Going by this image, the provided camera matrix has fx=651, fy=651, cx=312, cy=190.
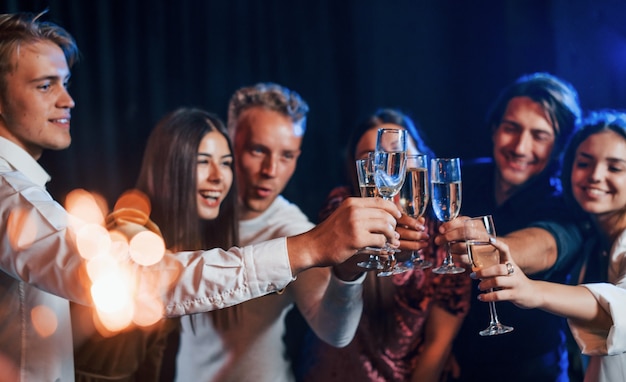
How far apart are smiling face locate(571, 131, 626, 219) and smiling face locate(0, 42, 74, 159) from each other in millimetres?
1897

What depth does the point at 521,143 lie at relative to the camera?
99.0 inches

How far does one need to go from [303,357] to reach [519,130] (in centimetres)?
126

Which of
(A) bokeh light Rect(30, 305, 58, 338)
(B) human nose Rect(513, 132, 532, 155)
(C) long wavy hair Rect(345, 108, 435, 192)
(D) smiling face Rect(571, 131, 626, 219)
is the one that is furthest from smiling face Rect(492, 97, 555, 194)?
(A) bokeh light Rect(30, 305, 58, 338)

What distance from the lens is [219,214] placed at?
270 cm

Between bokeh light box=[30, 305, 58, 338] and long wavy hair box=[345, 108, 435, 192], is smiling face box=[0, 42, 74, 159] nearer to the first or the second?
bokeh light box=[30, 305, 58, 338]

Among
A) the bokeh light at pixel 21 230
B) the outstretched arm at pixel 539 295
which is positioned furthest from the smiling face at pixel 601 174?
the bokeh light at pixel 21 230

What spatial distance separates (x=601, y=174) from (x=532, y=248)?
1.17 ft

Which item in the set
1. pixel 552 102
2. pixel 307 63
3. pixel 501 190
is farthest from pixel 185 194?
pixel 552 102

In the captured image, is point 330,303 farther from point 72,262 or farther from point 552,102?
point 552,102

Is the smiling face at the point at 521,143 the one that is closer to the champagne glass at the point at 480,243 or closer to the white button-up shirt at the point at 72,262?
the champagne glass at the point at 480,243

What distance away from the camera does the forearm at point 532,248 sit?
2334 mm

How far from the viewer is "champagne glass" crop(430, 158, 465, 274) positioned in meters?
1.78

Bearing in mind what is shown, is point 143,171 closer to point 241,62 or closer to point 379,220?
point 241,62

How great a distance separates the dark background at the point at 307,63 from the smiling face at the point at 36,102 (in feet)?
1.13
